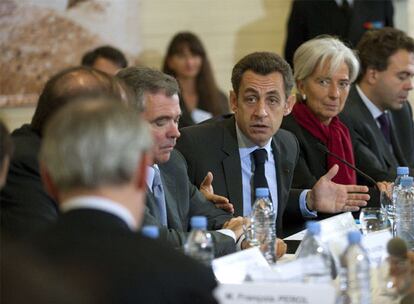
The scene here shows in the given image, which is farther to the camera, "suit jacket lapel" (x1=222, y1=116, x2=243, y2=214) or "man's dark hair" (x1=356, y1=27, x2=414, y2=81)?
"man's dark hair" (x1=356, y1=27, x2=414, y2=81)

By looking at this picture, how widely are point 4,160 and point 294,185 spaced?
99.6 inches

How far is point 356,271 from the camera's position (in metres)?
2.52

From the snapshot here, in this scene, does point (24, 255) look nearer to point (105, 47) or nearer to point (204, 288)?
point (204, 288)

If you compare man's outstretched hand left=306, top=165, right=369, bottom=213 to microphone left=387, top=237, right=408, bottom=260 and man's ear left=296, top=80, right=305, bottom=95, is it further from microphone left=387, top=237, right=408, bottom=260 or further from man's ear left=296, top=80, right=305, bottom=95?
microphone left=387, top=237, right=408, bottom=260

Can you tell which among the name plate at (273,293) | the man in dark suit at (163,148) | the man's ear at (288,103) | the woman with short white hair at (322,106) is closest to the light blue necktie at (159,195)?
the man in dark suit at (163,148)

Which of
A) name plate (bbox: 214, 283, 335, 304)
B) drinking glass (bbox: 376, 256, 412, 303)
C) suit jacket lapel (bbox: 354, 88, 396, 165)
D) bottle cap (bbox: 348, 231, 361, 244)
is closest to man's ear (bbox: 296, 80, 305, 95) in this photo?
suit jacket lapel (bbox: 354, 88, 396, 165)

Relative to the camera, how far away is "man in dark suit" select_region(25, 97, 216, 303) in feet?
5.75

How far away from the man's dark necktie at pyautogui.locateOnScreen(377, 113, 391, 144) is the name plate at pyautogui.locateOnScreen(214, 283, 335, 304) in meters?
3.76

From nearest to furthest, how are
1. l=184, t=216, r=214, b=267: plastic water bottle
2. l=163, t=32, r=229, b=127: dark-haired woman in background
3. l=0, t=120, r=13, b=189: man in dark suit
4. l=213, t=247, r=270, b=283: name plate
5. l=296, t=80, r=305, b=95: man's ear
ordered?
l=0, t=120, r=13, b=189: man in dark suit → l=213, t=247, r=270, b=283: name plate → l=184, t=216, r=214, b=267: plastic water bottle → l=296, t=80, r=305, b=95: man's ear → l=163, t=32, r=229, b=127: dark-haired woman in background

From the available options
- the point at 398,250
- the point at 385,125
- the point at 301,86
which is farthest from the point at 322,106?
the point at 398,250

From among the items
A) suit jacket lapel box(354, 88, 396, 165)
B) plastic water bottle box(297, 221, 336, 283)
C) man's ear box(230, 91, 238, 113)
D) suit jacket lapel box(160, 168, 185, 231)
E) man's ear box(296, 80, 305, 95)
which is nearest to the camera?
plastic water bottle box(297, 221, 336, 283)

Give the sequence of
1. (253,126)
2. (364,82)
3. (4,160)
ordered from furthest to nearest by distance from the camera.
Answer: (364,82) → (253,126) → (4,160)

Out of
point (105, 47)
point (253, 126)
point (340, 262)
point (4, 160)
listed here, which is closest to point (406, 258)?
point (340, 262)

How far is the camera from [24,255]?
1.58m
